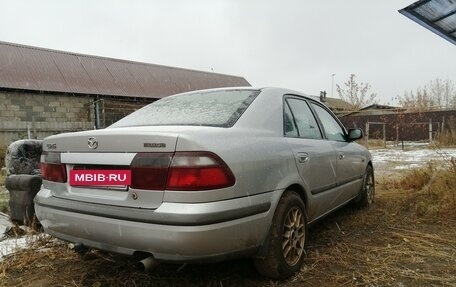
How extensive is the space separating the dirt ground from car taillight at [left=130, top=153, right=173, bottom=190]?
0.54 meters

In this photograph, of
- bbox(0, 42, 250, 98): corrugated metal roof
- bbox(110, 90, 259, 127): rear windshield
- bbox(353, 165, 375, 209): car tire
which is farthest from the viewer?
bbox(0, 42, 250, 98): corrugated metal roof

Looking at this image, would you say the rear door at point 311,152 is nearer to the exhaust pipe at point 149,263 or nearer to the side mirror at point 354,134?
the side mirror at point 354,134

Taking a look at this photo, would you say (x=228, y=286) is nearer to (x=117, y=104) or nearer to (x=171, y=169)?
(x=171, y=169)

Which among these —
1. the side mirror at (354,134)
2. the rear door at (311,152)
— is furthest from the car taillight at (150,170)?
the side mirror at (354,134)

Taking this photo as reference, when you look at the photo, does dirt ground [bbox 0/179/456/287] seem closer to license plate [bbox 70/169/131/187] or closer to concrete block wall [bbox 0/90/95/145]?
license plate [bbox 70/169/131/187]

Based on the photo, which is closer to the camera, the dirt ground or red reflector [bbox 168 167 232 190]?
red reflector [bbox 168 167 232 190]

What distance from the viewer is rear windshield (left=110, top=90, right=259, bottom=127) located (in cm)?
266

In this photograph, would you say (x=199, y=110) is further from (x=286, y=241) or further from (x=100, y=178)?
(x=286, y=241)

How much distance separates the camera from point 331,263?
121 inches

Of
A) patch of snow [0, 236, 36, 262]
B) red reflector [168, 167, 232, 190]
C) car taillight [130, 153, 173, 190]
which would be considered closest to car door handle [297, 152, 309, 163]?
red reflector [168, 167, 232, 190]

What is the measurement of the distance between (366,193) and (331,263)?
2.08 meters

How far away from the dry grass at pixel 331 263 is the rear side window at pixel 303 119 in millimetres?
1076

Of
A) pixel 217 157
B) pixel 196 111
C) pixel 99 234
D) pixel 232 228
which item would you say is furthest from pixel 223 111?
pixel 99 234

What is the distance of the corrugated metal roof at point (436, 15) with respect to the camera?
494 centimetres
